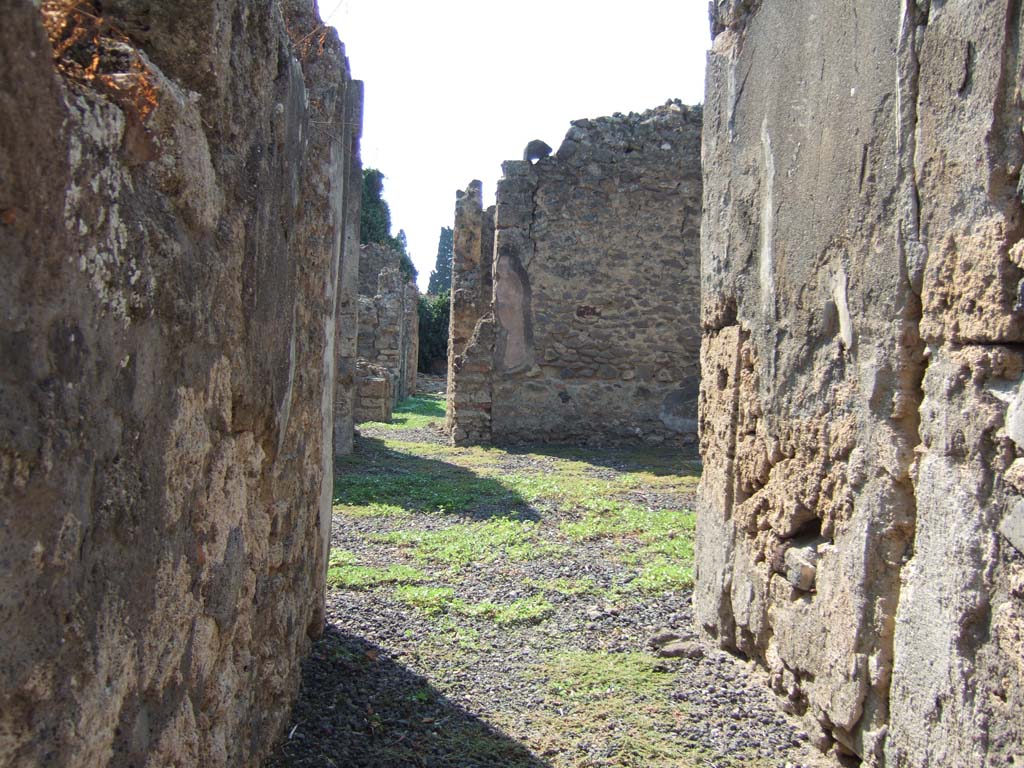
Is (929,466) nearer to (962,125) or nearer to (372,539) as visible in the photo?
(962,125)

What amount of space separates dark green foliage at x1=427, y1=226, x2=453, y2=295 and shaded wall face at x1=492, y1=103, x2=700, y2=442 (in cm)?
3981

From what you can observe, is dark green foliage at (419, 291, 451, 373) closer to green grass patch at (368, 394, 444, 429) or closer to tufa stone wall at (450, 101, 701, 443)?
green grass patch at (368, 394, 444, 429)

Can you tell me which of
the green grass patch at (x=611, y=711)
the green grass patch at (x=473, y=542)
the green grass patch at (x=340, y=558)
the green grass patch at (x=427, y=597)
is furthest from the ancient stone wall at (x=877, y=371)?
the green grass patch at (x=340, y=558)

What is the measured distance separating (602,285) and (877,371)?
802 centimetres

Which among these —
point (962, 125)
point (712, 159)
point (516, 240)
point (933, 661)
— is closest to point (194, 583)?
point (933, 661)

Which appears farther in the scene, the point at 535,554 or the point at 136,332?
the point at 535,554

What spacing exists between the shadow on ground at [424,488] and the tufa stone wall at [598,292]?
1678mm

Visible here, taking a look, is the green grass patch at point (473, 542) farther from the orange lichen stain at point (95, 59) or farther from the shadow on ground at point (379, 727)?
the orange lichen stain at point (95, 59)

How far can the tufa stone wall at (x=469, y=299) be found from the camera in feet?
34.7

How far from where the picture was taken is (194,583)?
6.15 feet

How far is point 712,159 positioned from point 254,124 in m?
2.34

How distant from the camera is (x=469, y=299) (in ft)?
38.2

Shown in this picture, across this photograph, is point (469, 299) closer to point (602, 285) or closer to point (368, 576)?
point (602, 285)

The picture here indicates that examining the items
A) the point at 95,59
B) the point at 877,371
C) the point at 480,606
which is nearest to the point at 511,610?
the point at 480,606
